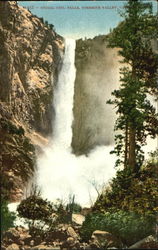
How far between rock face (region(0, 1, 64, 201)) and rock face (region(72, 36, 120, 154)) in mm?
1418

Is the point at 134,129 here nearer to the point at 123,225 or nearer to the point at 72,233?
the point at 123,225

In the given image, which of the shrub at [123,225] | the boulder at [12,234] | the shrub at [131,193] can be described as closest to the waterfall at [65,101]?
the shrub at [131,193]

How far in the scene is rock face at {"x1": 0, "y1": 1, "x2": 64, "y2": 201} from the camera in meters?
16.3

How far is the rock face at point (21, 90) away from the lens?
16.3 metres

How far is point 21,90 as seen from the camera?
1862 centimetres

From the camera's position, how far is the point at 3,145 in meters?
16.2

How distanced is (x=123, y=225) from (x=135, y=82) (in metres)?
5.66

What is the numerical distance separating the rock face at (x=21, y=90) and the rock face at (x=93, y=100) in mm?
1418

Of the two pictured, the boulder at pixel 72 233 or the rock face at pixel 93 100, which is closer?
the boulder at pixel 72 233

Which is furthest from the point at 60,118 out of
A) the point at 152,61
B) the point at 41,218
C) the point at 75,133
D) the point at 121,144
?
the point at 41,218

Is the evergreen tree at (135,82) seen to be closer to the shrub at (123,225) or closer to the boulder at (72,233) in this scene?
the shrub at (123,225)

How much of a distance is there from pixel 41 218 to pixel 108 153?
14.3 ft

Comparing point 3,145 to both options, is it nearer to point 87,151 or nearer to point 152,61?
point 87,151

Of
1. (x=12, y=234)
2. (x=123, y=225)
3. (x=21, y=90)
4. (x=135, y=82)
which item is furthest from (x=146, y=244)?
(x=21, y=90)
